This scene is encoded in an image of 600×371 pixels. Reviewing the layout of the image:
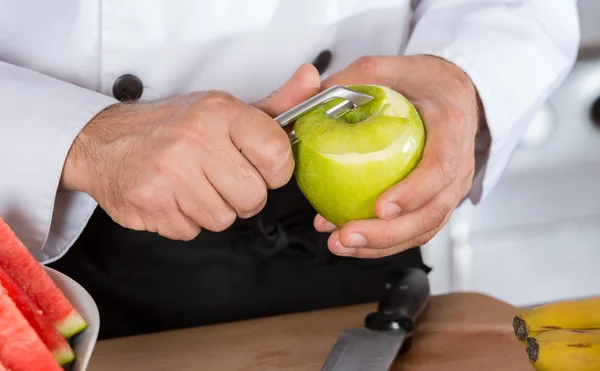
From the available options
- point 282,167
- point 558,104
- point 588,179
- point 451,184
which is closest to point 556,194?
point 588,179

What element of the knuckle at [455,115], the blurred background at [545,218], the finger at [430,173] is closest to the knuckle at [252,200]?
the finger at [430,173]

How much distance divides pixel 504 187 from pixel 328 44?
0.93m

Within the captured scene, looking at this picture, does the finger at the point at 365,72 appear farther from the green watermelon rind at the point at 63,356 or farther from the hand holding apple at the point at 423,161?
the green watermelon rind at the point at 63,356

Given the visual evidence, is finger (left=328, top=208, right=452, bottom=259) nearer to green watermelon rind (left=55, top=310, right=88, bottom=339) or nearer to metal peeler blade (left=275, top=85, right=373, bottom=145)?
metal peeler blade (left=275, top=85, right=373, bottom=145)

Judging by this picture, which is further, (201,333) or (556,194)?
(556,194)

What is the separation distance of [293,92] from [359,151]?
10 cm

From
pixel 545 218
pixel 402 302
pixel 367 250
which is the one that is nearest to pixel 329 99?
→ pixel 367 250

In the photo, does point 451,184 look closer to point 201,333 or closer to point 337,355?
point 337,355

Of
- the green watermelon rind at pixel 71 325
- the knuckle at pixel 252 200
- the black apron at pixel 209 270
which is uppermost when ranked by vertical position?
the knuckle at pixel 252 200

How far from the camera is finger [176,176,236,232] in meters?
0.75

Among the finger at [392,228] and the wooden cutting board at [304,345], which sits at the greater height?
the finger at [392,228]

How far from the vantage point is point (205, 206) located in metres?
0.76

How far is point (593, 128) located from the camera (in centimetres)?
181

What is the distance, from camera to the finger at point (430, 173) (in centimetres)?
77
